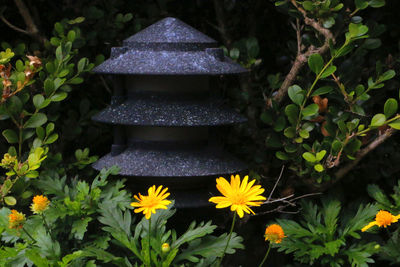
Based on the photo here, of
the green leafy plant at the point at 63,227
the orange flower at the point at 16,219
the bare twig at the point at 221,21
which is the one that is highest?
the bare twig at the point at 221,21

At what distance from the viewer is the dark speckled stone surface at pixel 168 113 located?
202cm

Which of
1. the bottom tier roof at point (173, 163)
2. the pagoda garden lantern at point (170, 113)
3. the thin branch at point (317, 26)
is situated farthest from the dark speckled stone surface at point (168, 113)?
the thin branch at point (317, 26)

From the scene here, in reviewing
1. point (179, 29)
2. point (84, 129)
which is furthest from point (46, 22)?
point (179, 29)

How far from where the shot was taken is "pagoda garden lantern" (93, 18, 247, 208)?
2.02 meters

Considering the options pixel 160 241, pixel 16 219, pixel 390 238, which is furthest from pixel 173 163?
pixel 390 238

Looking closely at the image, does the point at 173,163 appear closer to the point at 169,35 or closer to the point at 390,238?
the point at 169,35

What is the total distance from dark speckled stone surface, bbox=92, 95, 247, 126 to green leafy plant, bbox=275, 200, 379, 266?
432 mm

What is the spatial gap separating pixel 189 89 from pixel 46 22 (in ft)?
3.68

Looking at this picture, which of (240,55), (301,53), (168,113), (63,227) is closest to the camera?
(63,227)

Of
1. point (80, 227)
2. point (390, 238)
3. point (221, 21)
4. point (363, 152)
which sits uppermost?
point (221, 21)

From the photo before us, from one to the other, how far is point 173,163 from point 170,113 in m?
0.17

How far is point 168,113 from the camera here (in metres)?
2.03

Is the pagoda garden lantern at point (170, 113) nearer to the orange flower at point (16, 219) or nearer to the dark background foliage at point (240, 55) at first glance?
the dark background foliage at point (240, 55)

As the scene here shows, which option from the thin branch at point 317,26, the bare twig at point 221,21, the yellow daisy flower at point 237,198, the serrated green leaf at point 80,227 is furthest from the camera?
the bare twig at point 221,21
